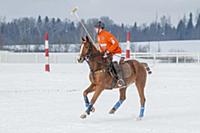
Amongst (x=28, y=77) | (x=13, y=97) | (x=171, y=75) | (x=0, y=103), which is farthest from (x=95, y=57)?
(x=171, y=75)

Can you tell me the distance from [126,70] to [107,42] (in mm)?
795

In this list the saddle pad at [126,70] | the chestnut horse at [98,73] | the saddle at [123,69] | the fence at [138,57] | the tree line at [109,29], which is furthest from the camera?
the tree line at [109,29]

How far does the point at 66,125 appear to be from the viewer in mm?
10234

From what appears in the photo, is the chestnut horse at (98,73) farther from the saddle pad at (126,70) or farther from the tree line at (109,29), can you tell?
the tree line at (109,29)

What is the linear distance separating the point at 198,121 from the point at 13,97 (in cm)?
648

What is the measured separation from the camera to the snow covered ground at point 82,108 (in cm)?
1009

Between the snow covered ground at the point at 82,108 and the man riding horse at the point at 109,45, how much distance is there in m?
0.95

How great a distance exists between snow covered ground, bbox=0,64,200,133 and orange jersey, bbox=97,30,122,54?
1533 millimetres

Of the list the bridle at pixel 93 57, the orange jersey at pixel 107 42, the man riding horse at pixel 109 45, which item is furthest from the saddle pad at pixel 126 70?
the bridle at pixel 93 57

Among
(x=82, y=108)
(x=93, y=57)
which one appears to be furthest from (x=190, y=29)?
(x=93, y=57)

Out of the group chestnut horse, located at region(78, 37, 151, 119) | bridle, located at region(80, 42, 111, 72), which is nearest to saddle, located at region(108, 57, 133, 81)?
chestnut horse, located at region(78, 37, 151, 119)

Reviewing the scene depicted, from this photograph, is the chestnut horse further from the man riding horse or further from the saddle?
the man riding horse

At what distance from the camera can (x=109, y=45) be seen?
11.9 meters

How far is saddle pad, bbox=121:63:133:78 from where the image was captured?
1198 centimetres
